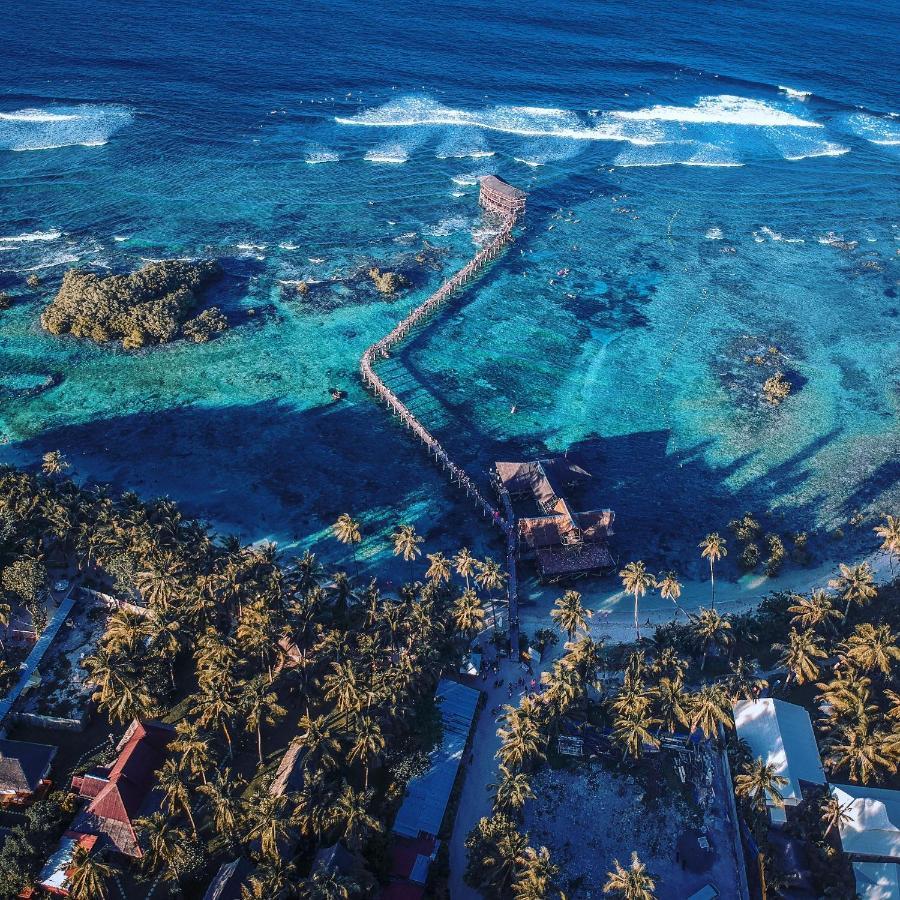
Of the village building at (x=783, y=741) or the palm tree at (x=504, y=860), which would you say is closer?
the palm tree at (x=504, y=860)

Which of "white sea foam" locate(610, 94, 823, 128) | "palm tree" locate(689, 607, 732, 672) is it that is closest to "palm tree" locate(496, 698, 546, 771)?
"palm tree" locate(689, 607, 732, 672)

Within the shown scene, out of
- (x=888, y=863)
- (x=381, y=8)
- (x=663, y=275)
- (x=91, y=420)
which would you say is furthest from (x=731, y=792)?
(x=381, y=8)

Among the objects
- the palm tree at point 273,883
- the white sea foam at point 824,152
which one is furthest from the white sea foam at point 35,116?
the palm tree at point 273,883

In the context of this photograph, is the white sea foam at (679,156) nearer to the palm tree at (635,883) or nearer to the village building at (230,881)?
the palm tree at (635,883)

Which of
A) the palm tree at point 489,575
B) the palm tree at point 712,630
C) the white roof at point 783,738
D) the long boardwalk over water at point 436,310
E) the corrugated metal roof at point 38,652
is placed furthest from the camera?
the long boardwalk over water at point 436,310

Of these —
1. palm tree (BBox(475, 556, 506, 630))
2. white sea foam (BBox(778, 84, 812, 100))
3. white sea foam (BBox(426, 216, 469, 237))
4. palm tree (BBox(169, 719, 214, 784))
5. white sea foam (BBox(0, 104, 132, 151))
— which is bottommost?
palm tree (BBox(169, 719, 214, 784))

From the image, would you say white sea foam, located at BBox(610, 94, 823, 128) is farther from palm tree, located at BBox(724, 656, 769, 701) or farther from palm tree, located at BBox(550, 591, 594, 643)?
palm tree, located at BBox(724, 656, 769, 701)

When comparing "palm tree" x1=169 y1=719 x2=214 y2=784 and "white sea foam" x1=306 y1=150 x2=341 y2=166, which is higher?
"white sea foam" x1=306 y1=150 x2=341 y2=166
